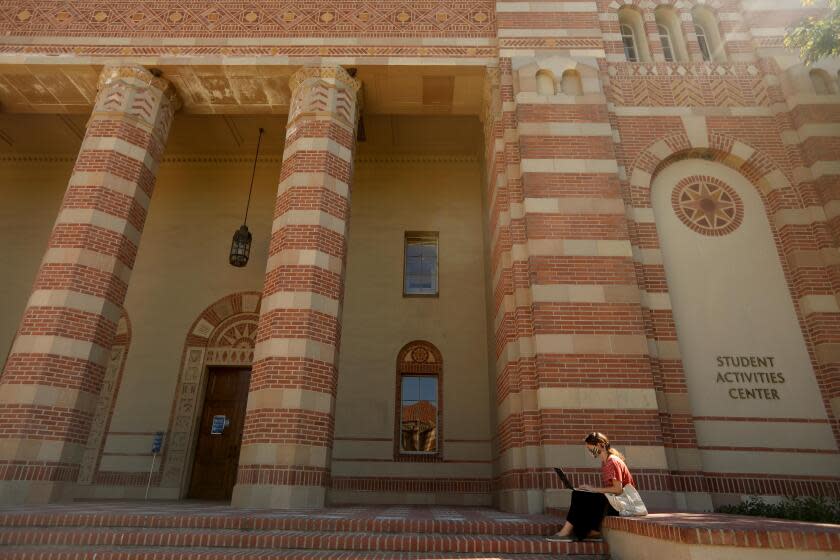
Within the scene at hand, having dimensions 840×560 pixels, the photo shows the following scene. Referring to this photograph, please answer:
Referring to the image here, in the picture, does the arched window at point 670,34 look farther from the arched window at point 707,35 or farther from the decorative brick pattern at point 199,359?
the decorative brick pattern at point 199,359

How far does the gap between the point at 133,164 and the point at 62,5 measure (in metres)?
4.56

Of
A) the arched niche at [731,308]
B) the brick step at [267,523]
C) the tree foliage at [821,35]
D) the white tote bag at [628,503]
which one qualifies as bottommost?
the brick step at [267,523]

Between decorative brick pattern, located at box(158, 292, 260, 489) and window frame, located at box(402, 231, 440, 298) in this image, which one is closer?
decorative brick pattern, located at box(158, 292, 260, 489)

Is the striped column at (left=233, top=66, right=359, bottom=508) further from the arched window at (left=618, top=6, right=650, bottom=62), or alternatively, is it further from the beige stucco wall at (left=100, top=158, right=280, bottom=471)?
the arched window at (left=618, top=6, right=650, bottom=62)

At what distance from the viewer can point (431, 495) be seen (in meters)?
10.9

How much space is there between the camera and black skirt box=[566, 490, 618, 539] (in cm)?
507

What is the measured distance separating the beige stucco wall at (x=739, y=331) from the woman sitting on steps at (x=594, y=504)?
374 centimetres

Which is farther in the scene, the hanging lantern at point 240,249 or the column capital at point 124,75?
the hanging lantern at point 240,249

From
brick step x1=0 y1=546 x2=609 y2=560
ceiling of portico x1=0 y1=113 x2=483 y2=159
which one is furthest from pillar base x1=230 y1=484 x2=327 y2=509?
ceiling of portico x1=0 y1=113 x2=483 y2=159

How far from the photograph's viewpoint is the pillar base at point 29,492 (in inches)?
288

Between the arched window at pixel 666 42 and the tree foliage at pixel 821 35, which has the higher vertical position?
the arched window at pixel 666 42

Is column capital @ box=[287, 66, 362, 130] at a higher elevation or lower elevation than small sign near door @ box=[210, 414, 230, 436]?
higher

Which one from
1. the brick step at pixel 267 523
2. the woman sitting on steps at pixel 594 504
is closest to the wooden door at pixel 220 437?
the brick step at pixel 267 523

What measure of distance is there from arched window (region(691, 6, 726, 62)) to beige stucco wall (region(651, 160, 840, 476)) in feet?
9.42
